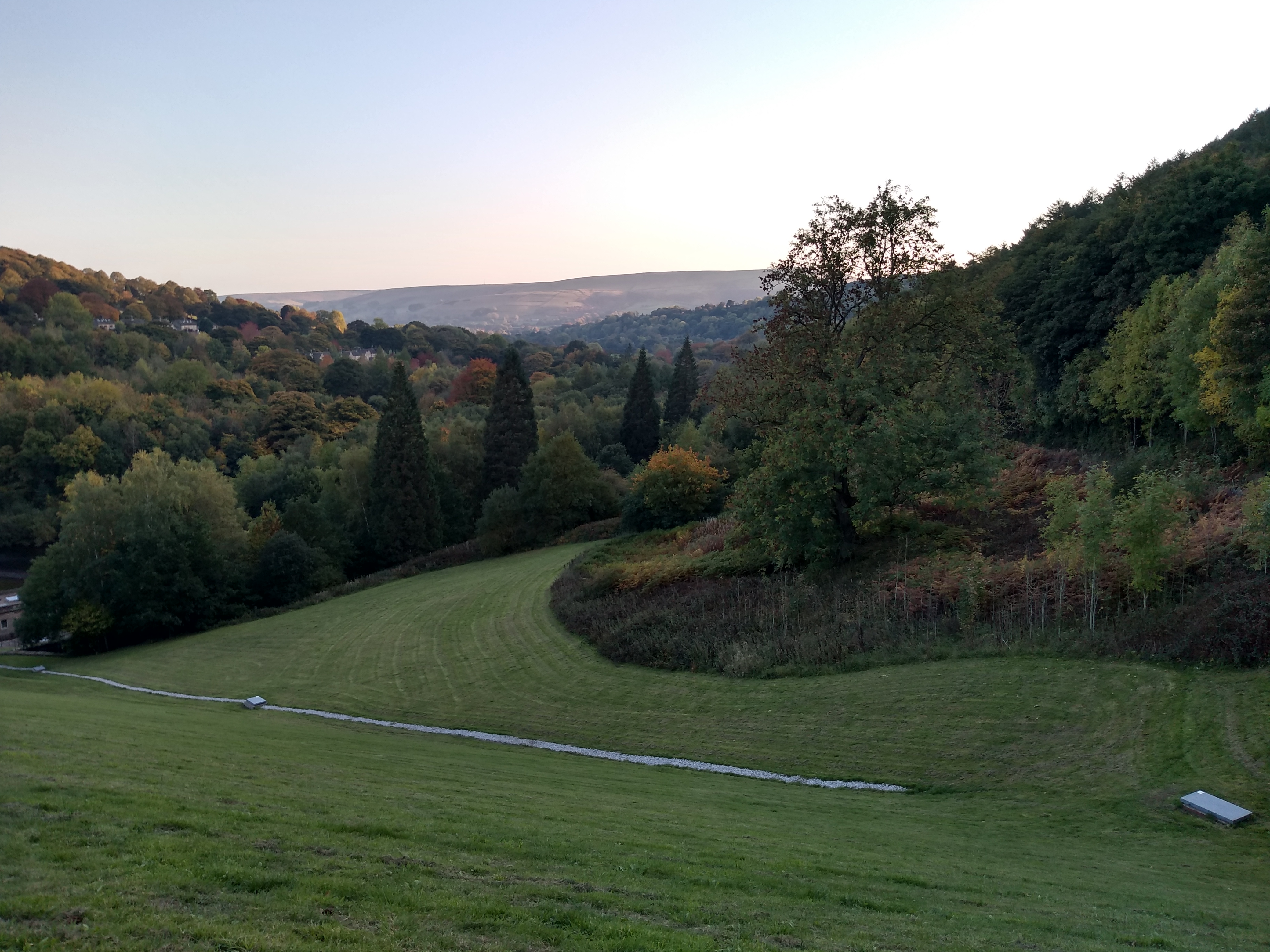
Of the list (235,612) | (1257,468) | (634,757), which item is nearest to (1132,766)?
(634,757)

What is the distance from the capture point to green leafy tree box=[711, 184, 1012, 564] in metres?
23.8

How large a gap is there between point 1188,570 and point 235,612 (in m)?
41.9

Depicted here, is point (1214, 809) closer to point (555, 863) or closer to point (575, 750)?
point (555, 863)

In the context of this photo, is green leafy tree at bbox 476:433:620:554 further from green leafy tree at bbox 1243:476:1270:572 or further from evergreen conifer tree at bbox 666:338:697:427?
green leafy tree at bbox 1243:476:1270:572

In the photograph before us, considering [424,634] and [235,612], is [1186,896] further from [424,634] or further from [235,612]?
[235,612]

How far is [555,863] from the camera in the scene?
25.9 ft

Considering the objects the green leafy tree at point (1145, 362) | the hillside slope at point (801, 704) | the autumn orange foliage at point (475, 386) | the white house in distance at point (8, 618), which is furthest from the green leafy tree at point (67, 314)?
the green leafy tree at point (1145, 362)

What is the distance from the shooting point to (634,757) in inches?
663

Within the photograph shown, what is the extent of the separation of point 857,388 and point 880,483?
126 inches

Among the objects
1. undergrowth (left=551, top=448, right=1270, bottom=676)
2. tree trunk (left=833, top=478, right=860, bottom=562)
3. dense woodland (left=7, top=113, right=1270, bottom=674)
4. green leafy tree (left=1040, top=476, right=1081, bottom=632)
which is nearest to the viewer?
undergrowth (left=551, top=448, right=1270, bottom=676)

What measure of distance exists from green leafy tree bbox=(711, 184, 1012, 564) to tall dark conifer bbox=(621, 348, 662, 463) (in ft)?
132

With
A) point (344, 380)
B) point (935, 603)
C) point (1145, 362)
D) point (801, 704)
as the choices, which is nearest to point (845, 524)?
point (935, 603)

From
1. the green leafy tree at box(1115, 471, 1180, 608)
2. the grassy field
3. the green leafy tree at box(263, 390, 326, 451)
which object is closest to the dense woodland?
the green leafy tree at box(1115, 471, 1180, 608)

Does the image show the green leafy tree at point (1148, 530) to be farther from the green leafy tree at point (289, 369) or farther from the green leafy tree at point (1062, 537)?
the green leafy tree at point (289, 369)
